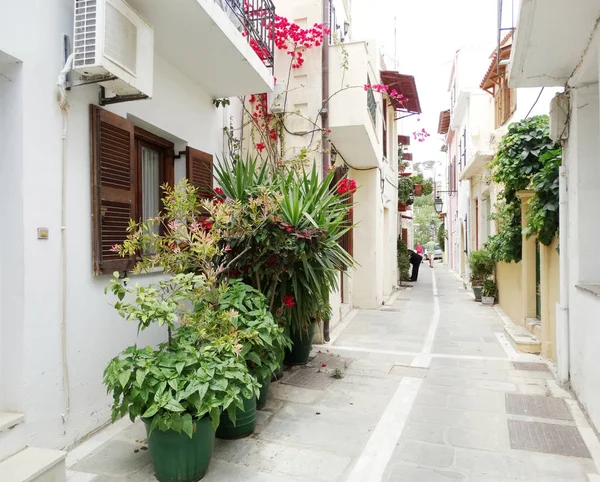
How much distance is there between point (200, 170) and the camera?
5.45 m

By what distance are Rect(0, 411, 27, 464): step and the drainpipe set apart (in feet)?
17.9

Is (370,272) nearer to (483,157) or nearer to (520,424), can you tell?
(483,157)

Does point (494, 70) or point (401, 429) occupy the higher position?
point (494, 70)

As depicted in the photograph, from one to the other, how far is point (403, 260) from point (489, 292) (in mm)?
5579

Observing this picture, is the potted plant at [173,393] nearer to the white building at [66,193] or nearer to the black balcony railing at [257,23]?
the white building at [66,193]

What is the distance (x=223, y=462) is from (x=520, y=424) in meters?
2.81

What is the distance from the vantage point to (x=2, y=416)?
115 inches

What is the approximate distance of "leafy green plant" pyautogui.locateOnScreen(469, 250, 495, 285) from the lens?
11.0 meters

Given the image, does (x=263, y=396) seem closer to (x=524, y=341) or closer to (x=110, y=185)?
(x=110, y=185)

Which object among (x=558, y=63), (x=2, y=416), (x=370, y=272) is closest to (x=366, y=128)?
(x=558, y=63)

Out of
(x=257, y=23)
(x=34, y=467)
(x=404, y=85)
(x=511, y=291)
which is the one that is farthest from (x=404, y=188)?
(x=34, y=467)

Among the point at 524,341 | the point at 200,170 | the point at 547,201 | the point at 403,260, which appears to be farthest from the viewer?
the point at 403,260

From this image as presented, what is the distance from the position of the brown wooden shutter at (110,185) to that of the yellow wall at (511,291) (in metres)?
7.09

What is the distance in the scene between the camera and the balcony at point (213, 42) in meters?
3.88
